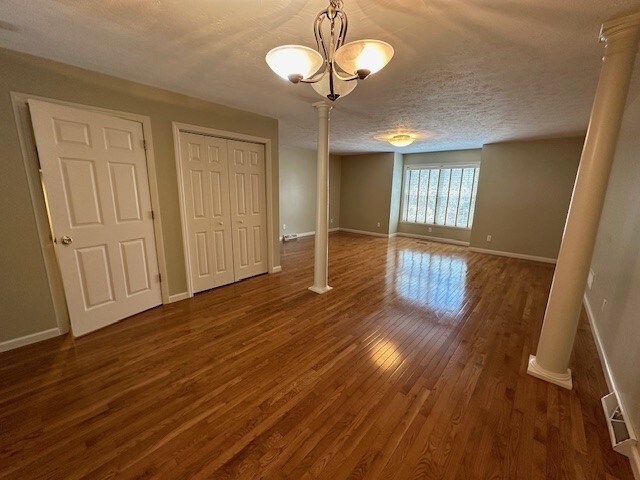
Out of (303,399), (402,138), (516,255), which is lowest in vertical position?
(303,399)

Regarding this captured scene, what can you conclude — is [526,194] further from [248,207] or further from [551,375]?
[248,207]

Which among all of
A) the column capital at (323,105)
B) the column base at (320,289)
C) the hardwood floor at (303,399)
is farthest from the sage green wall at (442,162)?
the column capital at (323,105)

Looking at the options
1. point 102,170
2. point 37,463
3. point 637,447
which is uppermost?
point 102,170

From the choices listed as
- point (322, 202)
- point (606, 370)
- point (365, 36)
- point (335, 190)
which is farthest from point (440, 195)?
point (365, 36)

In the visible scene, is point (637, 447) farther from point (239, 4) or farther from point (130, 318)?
point (130, 318)

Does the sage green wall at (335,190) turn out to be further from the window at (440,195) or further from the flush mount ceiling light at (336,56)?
the flush mount ceiling light at (336,56)

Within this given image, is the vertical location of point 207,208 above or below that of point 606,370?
above

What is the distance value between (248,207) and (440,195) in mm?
5547

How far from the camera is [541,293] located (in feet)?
12.1

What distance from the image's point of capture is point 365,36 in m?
1.81

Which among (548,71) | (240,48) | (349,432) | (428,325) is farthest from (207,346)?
(548,71)

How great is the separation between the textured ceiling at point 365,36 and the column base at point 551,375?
7.87 ft

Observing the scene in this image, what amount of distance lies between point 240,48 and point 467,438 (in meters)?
3.04

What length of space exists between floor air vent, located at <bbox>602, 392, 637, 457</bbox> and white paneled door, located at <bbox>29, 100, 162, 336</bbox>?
402 centimetres
